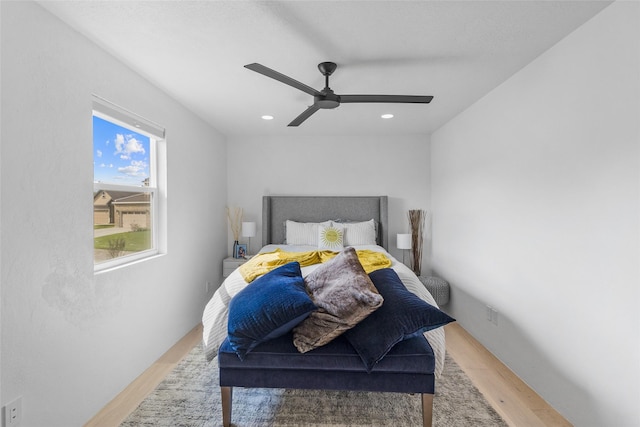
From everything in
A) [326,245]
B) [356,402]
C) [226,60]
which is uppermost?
[226,60]

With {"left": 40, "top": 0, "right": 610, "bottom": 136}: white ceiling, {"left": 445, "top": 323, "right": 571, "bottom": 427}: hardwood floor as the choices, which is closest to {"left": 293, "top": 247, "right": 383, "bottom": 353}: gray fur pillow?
{"left": 445, "top": 323, "right": 571, "bottom": 427}: hardwood floor

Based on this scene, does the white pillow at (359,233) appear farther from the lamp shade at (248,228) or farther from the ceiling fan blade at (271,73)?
the ceiling fan blade at (271,73)

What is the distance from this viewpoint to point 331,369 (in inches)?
75.9

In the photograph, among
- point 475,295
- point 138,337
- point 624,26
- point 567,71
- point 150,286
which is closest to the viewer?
point 624,26

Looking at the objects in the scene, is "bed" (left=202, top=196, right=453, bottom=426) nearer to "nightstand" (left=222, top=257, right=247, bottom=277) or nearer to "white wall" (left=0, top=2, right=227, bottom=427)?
"white wall" (left=0, top=2, right=227, bottom=427)

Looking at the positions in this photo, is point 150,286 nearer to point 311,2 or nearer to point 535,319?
point 311,2

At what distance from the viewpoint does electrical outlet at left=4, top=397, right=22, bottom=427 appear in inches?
61.6

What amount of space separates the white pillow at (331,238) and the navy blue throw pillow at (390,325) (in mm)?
2249

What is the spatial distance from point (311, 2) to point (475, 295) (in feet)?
9.55

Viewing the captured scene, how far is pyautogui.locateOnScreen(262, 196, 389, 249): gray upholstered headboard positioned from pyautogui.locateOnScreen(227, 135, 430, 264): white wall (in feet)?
0.44

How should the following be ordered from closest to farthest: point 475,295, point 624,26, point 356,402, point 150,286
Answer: point 624,26 → point 356,402 → point 150,286 → point 475,295

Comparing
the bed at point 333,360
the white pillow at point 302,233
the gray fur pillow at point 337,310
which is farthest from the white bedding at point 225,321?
the white pillow at point 302,233

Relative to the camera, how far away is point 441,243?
432 cm

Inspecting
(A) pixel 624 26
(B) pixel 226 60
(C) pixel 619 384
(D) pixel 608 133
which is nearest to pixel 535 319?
(C) pixel 619 384
